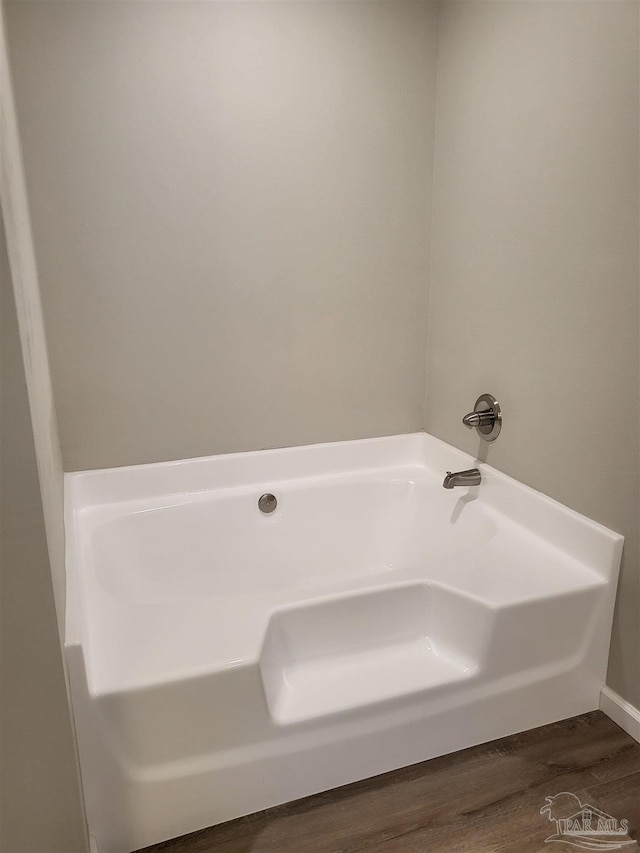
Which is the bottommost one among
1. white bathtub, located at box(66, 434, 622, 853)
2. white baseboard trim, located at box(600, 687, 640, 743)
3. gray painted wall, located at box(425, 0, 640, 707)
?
white baseboard trim, located at box(600, 687, 640, 743)

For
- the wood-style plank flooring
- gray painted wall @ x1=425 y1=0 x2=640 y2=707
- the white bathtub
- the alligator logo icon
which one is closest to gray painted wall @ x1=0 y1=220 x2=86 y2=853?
the white bathtub

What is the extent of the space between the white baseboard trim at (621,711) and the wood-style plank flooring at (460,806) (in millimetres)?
29

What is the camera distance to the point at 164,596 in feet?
6.55

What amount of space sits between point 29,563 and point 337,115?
1.77 meters

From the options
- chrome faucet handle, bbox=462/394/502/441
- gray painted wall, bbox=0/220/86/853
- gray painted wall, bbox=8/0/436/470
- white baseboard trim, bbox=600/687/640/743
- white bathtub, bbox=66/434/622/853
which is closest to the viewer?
gray painted wall, bbox=0/220/86/853

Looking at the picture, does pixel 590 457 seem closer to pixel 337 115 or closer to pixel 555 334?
pixel 555 334

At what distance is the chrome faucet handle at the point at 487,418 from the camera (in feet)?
6.64

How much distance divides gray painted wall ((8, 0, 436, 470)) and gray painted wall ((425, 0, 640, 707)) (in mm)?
242

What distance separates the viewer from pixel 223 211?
205cm

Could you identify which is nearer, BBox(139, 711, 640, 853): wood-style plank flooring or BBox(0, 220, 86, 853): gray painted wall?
BBox(0, 220, 86, 853): gray painted wall

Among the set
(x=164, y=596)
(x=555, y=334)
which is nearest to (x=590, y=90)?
(x=555, y=334)

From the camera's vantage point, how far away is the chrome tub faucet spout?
6.80 ft

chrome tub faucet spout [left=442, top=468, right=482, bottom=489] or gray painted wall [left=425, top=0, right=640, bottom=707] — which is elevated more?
gray painted wall [left=425, top=0, right=640, bottom=707]

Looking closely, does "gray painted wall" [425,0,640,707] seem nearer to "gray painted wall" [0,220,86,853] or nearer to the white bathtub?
the white bathtub
